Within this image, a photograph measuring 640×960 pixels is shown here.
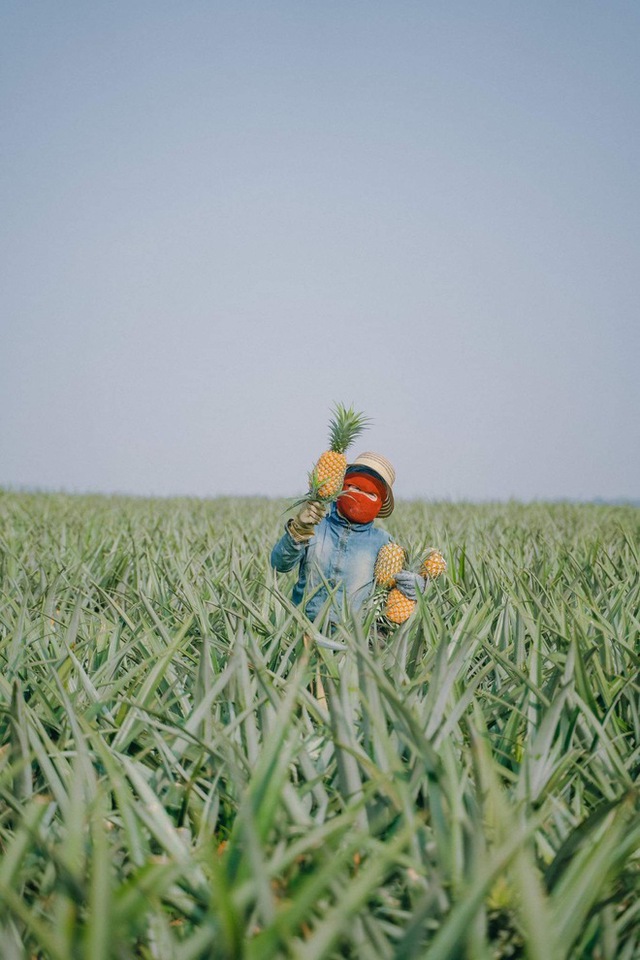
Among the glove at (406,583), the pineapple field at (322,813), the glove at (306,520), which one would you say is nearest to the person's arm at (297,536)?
the glove at (306,520)

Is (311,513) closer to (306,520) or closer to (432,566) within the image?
(306,520)

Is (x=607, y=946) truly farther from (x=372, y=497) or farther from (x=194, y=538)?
(x=194, y=538)

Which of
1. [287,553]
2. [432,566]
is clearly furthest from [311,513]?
[432,566]

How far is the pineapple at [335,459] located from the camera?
2188 mm

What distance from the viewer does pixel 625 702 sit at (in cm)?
151

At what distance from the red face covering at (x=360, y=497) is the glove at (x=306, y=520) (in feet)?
0.81

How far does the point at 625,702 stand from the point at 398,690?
544 millimetres

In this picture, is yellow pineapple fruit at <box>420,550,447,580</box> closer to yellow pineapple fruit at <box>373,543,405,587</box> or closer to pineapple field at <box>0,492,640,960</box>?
yellow pineapple fruit at <box>373,543,405,587</box>

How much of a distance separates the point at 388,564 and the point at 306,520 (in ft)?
1.09

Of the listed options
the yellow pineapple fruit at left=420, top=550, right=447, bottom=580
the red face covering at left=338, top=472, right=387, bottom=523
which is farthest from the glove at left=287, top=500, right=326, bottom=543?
the yellow pineapple fruit at left=420, top=550, right=447, bottom=580

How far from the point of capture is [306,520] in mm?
2270

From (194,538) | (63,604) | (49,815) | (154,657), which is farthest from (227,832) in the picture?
(194,538)

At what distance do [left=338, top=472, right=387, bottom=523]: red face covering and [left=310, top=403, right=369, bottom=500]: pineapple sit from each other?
0.83ft

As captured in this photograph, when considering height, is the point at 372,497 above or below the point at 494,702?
above
